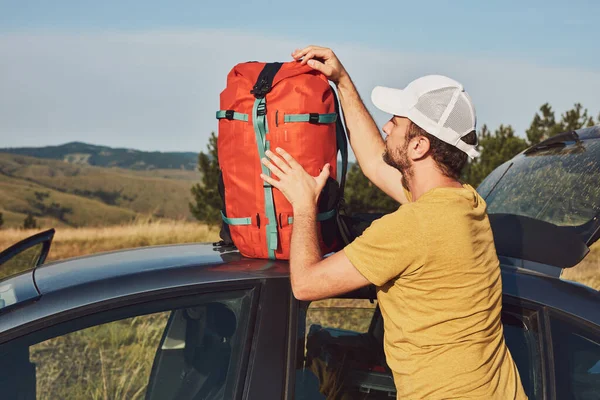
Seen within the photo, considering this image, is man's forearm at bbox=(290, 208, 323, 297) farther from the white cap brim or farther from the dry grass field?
the dry grass field

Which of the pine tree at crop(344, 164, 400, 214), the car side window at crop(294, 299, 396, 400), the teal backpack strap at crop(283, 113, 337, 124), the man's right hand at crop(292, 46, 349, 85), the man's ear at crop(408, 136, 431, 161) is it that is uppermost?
the man's right hand at crop(292, 46, 349, 85)

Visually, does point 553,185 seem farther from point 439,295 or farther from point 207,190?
point 207,190

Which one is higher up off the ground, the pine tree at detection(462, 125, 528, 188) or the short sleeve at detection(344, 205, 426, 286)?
the short sleeve at detection(344, 205, 426, 286)

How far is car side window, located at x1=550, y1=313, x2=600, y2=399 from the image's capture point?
2.22 metres

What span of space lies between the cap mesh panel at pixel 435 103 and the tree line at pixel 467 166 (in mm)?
17117

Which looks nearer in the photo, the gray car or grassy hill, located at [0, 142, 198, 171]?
the gray car

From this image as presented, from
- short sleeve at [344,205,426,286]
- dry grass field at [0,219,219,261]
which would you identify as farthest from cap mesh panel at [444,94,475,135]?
dry grass field at [0,219,219,261]

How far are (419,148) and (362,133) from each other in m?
0.84

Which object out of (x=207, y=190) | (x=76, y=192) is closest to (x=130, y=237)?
(x=207, y=190)

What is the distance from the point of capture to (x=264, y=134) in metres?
2.38

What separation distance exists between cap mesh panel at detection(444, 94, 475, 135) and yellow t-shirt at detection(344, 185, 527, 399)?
236mm

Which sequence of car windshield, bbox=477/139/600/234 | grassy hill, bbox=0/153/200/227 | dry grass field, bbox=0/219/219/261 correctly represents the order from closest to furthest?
1. car windshield, bbox=477/139/600/234
2. dry grass field, bbox=0/219/219/261
3. grassy hill, bbox=0/153/200/227

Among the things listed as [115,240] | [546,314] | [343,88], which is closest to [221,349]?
[546,314]

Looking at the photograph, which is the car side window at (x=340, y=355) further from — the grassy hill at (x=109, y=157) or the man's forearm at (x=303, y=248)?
the grassy hill at (x=109, y=157)
